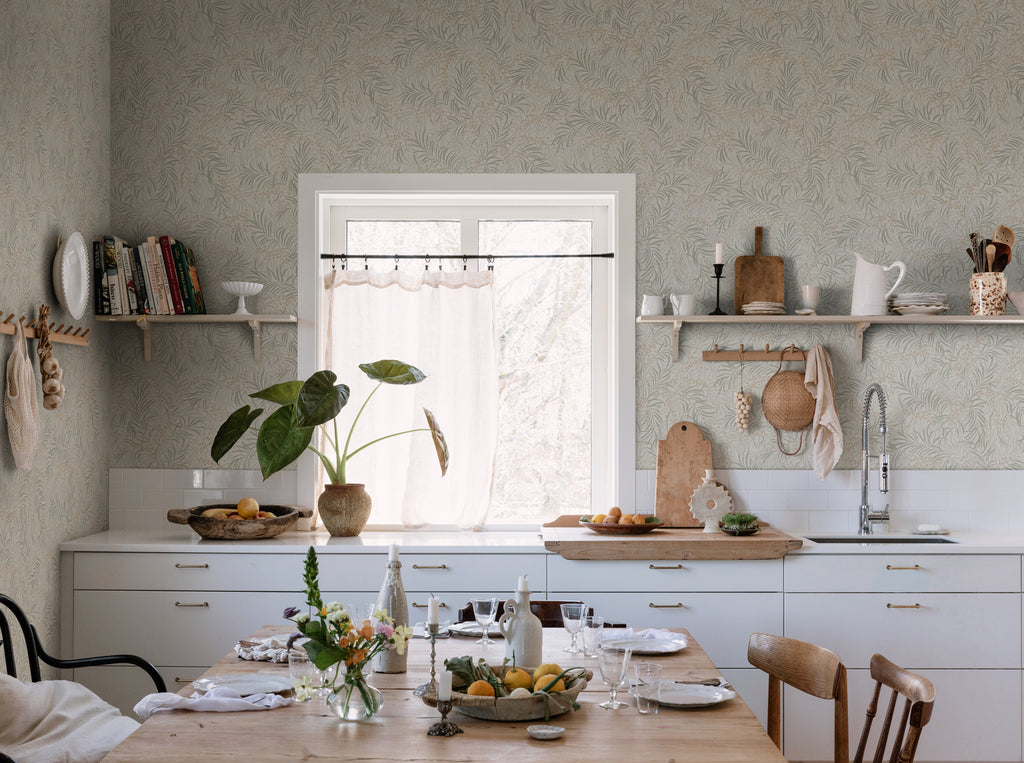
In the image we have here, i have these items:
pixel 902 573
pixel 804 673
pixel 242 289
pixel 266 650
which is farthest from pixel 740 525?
pixel 242 289

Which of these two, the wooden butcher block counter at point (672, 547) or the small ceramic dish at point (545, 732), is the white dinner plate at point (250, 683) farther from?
the wooden butcher block counter at point (672, 547)

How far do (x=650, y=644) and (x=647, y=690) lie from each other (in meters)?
0.42

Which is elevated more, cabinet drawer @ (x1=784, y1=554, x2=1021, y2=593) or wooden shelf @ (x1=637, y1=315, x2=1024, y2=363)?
wooden shelf @ (x1=637, y1=315, x2=1024, y2=363)

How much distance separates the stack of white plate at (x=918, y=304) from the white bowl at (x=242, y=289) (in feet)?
8.25

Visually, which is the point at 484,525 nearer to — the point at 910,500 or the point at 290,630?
the point at 290,630

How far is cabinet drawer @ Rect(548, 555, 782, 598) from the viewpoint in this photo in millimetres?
3480

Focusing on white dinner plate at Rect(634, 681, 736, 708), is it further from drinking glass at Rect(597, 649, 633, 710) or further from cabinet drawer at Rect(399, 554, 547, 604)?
cabinet drawer at Rect(399, 554, 547, 604)

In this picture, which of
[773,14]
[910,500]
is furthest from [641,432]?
[773,14]

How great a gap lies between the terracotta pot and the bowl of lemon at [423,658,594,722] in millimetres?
1737

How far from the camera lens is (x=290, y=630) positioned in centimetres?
267

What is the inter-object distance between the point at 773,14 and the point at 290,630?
10.1ft

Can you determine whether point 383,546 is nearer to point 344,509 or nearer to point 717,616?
point 344,509

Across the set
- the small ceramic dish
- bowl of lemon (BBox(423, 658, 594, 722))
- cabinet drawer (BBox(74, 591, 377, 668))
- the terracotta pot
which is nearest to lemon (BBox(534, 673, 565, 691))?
bowl of lemon (BBox(423, 658, 594, 722))

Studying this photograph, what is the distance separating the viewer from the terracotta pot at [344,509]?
370cm
